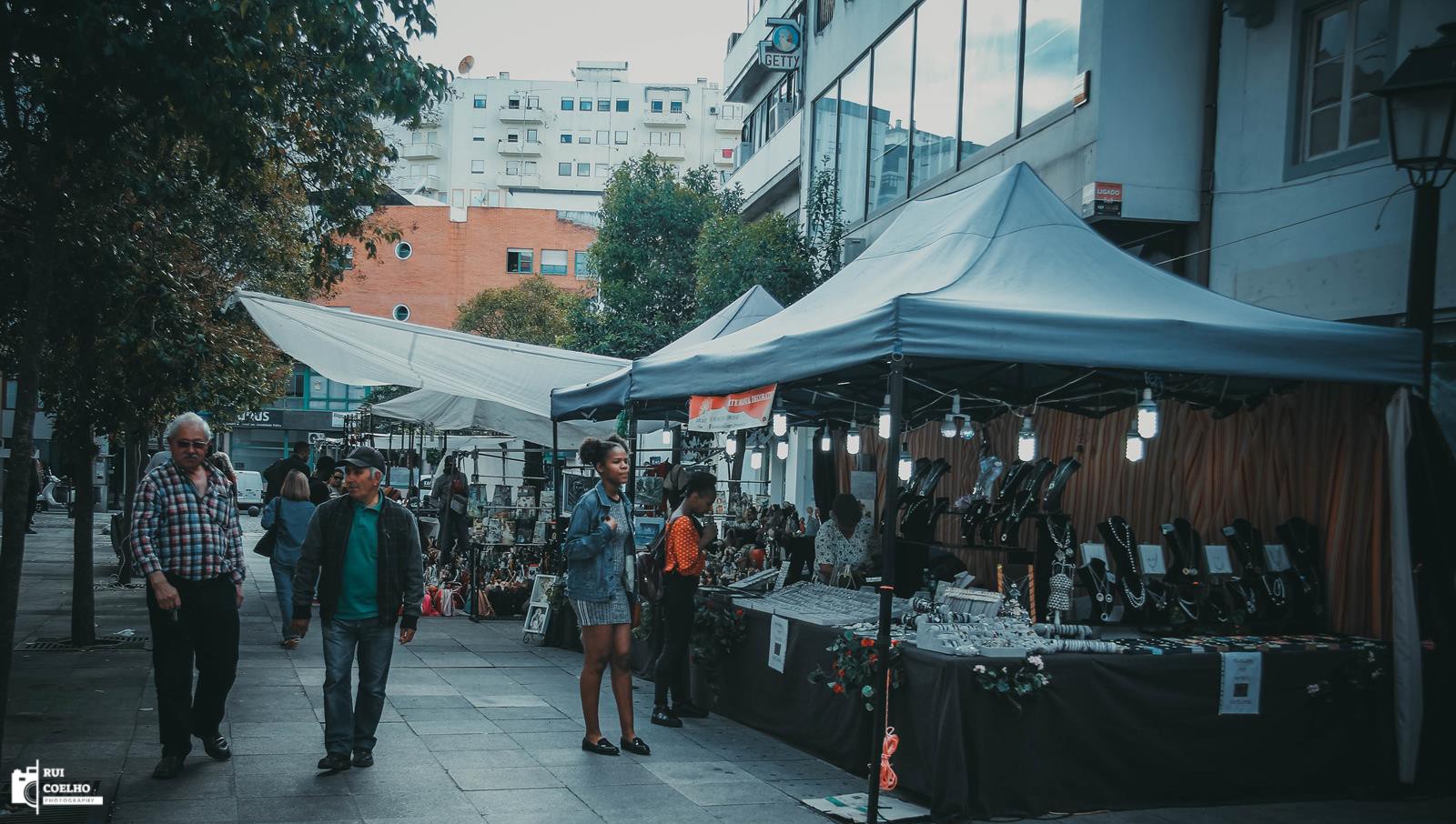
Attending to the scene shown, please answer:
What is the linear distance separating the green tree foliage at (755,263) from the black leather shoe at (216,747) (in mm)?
12816

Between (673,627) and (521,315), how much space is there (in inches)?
1676

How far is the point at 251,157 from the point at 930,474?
5.48m

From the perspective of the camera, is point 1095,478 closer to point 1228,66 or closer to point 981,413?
point 981,413

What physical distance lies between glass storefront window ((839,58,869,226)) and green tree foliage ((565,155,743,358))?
10.5m

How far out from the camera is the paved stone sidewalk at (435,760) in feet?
19.8

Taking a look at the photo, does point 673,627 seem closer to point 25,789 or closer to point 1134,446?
point 1134,446

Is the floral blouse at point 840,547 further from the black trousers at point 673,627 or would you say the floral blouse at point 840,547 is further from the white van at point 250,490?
the white van at point 250,490

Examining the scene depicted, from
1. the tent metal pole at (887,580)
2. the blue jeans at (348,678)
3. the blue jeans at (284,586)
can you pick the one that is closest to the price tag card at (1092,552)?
the tent metal pole at (887,580)

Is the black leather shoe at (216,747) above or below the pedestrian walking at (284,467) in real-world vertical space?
below

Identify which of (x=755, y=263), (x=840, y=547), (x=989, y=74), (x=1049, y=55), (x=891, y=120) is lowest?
(x=840, y=547)

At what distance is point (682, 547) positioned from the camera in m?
8.16

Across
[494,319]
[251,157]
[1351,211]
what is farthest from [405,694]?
[494,319]

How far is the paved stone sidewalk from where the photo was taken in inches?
237

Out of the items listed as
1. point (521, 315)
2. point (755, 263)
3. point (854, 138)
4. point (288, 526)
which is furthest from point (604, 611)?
point (521, 315)
